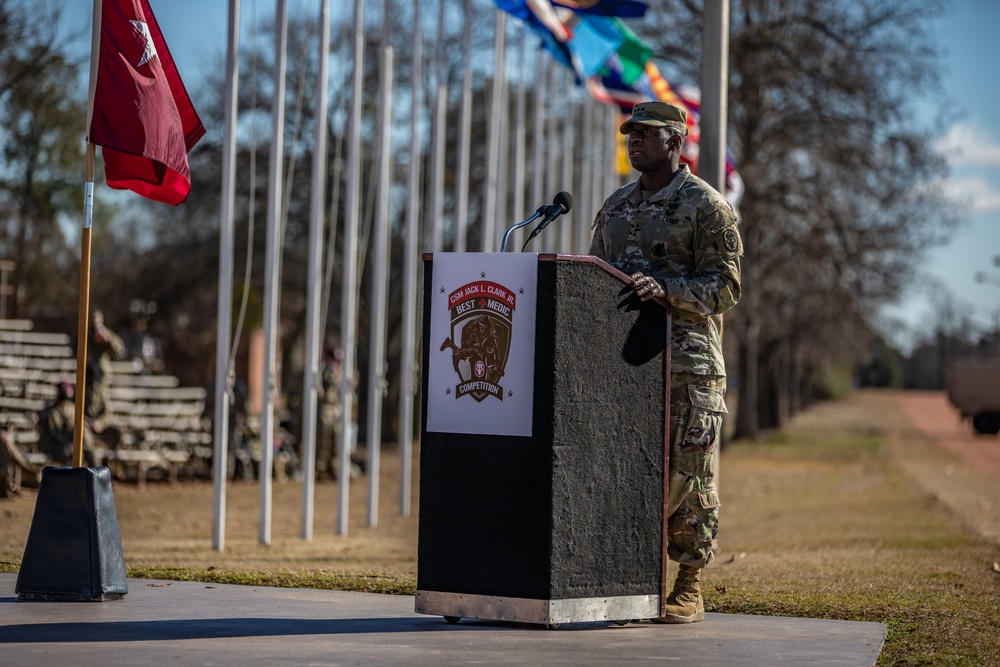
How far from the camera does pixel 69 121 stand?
32656 millimetres

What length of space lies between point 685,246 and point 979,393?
5470cm

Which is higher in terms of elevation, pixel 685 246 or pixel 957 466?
pixel 685 246

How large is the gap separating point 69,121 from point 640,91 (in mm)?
14320

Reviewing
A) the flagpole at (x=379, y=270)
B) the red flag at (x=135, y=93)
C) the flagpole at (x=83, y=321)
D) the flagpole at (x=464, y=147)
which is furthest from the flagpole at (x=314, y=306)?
the flagpole at (x=83, y=321)

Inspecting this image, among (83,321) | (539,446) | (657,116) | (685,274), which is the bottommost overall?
(539,446)

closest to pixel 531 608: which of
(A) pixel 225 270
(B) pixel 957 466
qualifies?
(A) pixel 225 270

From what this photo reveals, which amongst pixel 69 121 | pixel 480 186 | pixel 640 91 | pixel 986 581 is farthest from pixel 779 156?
pixel 986 581

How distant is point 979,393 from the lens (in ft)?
192

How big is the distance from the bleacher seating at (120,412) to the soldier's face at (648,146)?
15.5m

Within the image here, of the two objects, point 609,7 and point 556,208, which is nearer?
point 556,208

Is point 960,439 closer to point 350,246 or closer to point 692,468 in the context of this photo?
point 350,246

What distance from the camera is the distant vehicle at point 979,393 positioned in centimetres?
5825

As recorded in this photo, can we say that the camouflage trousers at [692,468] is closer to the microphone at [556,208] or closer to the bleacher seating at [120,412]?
the microphone at [556,208]

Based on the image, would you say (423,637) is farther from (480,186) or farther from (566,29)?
(480,186)
